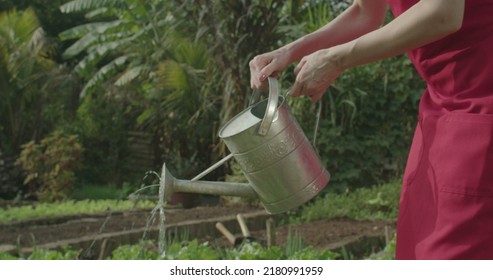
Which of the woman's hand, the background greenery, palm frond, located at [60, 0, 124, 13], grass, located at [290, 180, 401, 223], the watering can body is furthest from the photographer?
palm frond, located at [60, 0, 124, 13]

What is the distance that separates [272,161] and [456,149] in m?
0.40

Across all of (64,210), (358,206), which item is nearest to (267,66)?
(358,206)

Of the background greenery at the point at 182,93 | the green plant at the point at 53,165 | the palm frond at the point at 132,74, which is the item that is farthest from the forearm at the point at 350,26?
the palm frond at the point at 132,74

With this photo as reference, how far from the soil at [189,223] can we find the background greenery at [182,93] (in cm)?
89

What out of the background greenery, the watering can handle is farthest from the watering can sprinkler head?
the background greenery

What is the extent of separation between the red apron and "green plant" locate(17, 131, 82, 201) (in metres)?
8.65

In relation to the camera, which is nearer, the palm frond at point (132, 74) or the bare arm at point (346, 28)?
the bare arm at point (346, 28)

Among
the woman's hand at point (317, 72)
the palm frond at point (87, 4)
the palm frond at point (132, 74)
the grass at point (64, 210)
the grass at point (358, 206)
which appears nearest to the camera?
the woman's hand at point (317, 72)

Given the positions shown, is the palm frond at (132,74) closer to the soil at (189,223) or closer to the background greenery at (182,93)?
the background greenery at (182,93)

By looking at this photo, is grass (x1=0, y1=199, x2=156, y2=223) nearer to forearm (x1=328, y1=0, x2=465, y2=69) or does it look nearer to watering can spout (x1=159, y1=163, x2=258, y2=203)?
watering can spout (x1=159, y1=163, x2=258, y2=203)

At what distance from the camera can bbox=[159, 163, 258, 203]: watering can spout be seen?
1.79 m

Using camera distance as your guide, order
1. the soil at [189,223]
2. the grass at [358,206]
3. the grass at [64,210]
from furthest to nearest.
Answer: the grass at [64,210] < the grass at [358,206] < the soil at [189,223]

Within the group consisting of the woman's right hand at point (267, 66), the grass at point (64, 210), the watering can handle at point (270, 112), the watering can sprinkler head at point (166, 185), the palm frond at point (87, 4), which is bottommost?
the grass at point (64, 210)

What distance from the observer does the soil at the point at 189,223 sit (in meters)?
5.05
